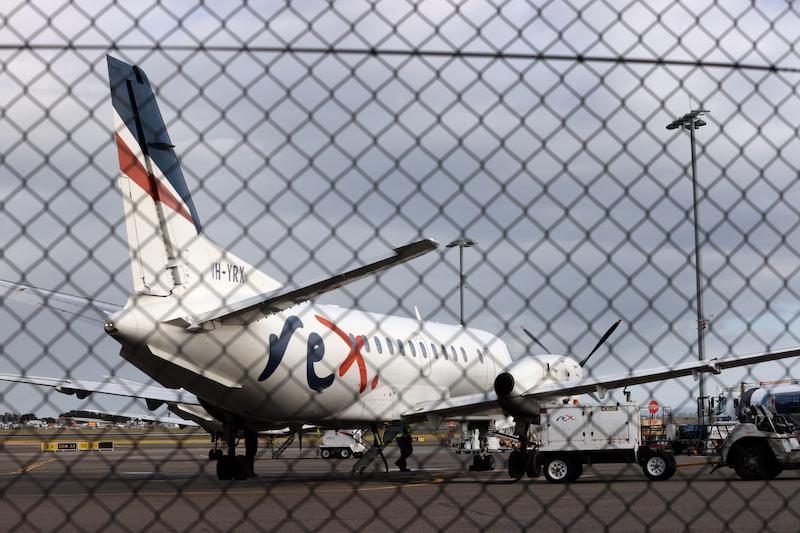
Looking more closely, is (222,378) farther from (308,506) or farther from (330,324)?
(308,506)

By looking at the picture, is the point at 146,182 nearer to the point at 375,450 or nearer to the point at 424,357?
the point at 375,450

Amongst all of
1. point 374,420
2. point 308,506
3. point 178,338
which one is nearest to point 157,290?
point 178,338

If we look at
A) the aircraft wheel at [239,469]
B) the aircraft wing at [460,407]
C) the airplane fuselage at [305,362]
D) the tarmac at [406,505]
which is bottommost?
the tarmac at [406,505]

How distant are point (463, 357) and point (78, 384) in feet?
31.4

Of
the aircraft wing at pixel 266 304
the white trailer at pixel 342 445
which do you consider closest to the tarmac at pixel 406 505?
the aircraft wing at pixel 266 304

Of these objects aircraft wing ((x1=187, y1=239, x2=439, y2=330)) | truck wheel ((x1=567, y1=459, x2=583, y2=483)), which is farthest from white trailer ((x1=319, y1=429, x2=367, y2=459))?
aircraft wing ((x1=187, y1=239, x2=439, y2=330))

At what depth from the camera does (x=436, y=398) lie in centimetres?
2277

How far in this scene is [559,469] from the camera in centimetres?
1767

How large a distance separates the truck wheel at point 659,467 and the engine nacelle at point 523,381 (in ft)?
8.79

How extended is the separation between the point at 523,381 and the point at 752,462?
16.3 ft

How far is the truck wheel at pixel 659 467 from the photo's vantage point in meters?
17.2

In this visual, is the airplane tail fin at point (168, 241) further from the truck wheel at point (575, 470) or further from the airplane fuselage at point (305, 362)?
the truck wheel at point (575, 470)

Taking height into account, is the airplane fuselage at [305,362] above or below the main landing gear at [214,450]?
above

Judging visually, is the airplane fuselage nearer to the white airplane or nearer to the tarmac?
the white airplane
